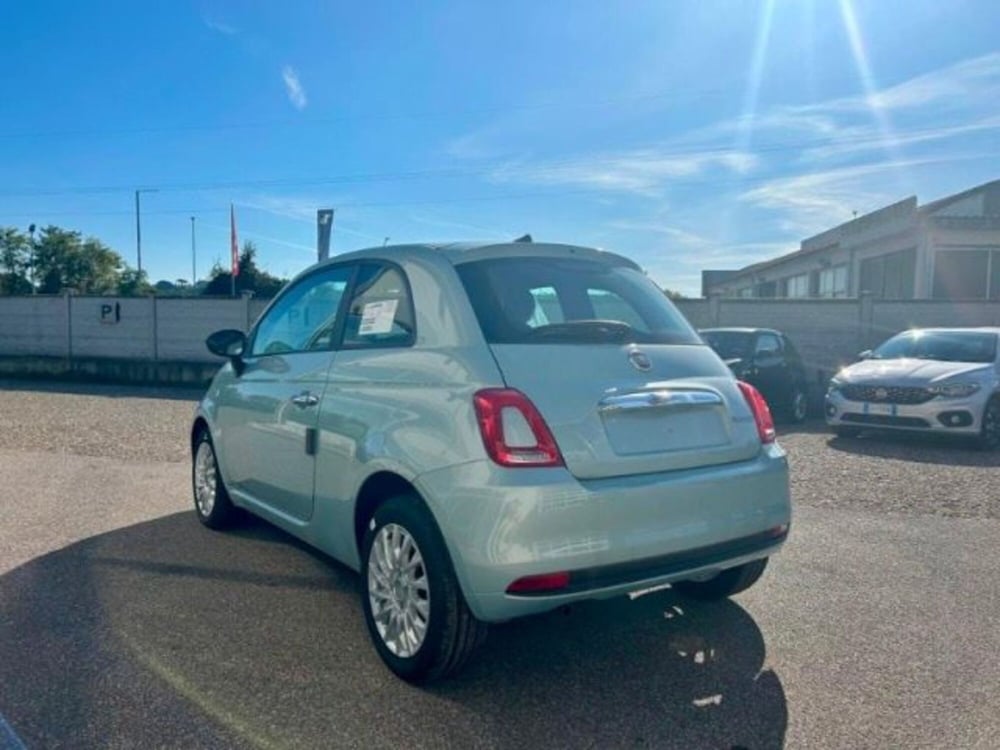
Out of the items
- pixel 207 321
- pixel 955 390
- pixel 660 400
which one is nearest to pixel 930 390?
pixel 955 390

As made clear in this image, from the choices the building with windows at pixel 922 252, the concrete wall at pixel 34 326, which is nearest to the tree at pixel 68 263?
the concrete wall at pixel 34 326

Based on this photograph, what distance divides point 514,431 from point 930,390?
785cm

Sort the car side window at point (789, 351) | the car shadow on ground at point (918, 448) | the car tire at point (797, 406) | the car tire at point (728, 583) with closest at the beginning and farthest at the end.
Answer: the car tire at point (728, 583) → the car shadow on ground at point (918, 448) → the car tire at point (797, 406) → the car side window at point (789, 351)

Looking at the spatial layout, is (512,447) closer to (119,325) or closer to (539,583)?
(539,583)

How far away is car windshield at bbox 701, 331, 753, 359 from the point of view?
11479mm

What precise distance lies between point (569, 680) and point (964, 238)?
21.7 meters

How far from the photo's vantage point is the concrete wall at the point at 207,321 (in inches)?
607

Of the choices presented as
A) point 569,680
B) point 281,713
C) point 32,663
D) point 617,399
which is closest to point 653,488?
point 617,399

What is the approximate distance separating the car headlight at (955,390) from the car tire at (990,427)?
0.26 m

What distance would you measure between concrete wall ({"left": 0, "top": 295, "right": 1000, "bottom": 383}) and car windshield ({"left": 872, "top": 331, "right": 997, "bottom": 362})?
4463mm

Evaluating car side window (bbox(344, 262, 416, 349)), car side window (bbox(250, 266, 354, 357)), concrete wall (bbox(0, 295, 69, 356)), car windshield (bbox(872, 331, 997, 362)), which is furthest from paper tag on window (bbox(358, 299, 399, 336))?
concrete wall (bbox(0, 295, 69, 356))

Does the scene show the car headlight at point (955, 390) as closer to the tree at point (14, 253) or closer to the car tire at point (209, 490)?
the car tire at point (209, 490)

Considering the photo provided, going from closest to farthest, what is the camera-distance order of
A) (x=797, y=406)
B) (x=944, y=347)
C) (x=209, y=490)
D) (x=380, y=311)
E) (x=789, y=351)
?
(x=380, y=311) → (x=209, y=490) → (x=944, y=347) → (x=797, y=406) → (x=789, y=351)

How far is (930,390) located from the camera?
29.5 feet
